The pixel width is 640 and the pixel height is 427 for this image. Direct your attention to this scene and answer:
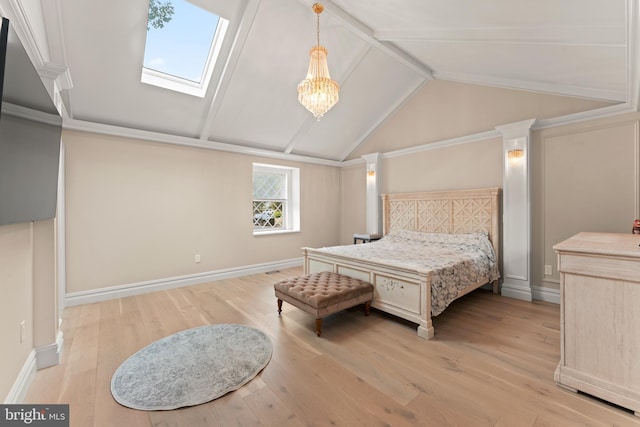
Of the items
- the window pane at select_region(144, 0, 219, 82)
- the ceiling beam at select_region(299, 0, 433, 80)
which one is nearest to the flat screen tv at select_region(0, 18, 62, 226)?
the window pane at select_region(144, 0, 219, 82)

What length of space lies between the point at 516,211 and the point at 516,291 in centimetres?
109

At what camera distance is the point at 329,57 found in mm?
3848

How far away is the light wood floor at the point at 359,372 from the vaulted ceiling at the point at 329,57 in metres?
2.42

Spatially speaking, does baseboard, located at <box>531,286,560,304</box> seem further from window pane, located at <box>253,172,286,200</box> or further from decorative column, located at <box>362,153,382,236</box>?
window pane, located at <box>253,172,286,200</box>

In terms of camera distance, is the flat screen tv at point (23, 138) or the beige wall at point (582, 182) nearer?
the flat screen tv at point (23, 138)

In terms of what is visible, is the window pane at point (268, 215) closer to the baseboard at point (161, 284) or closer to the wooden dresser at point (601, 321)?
Result: the baseboard at point (161, 284)

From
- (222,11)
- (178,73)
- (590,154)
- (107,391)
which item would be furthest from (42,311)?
(590,154)

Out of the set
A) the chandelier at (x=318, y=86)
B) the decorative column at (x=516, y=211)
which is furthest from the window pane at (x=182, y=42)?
the decorative column at (x=516, y=211)

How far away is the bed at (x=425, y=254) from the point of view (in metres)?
2.63

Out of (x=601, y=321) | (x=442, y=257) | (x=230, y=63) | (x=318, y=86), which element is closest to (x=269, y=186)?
(x=230, y=63)

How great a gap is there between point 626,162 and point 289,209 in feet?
16.8

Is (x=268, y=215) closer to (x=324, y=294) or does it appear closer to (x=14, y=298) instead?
(x=324, y=294)

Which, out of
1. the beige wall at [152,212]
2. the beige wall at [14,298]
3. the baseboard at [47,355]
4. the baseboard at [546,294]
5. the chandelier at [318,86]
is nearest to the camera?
the beige wall at [14,298]

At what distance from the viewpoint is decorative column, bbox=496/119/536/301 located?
3.51 m
